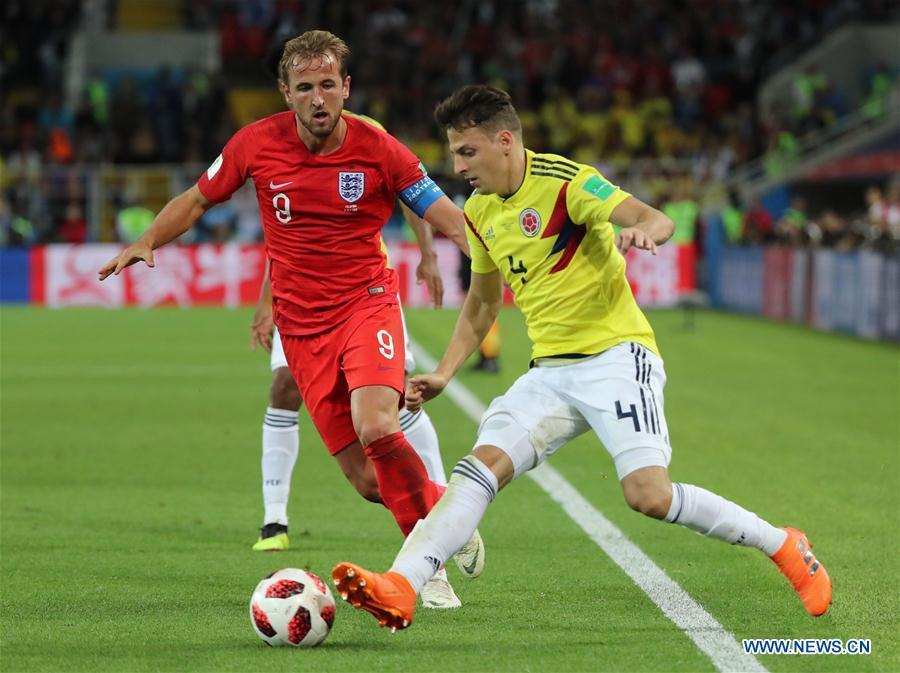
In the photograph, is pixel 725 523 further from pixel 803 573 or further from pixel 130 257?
pixel 130 257

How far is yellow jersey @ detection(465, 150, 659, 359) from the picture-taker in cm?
576

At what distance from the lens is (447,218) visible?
623 cm

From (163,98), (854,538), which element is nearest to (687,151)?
(163,98)

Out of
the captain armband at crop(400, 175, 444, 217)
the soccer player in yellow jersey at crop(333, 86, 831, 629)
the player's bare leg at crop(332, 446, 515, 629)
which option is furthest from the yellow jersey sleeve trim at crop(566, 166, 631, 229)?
the player's bare leg at crop(332, 446, 515, 629)

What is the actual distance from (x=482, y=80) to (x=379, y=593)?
31.1 metres

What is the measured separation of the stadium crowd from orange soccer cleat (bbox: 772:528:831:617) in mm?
24864

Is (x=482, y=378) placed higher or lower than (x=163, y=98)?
lower

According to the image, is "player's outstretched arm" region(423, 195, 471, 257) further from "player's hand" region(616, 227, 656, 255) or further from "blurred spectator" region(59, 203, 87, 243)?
"blurred spectator" region(59, 203, 87, 243)

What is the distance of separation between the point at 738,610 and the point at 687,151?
1056 inches

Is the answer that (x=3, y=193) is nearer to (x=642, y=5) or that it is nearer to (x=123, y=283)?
(x=123, y=283)

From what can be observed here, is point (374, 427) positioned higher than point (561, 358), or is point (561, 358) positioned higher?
point (561, 358)

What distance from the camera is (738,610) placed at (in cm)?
594

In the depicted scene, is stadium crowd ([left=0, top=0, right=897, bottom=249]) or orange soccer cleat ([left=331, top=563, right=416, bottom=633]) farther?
stadium crowd ([left=0, top=0, right=897, bottom=249])

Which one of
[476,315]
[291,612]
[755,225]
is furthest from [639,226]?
[755,225]
